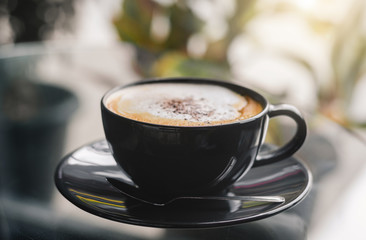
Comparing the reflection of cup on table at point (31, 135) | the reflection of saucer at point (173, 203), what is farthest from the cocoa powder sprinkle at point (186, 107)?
the reflection of cup on table at point (31, 135)

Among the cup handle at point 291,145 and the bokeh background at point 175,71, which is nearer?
the cup handle at point 291,145

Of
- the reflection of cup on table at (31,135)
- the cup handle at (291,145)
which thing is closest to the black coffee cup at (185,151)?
the cup handle at (291,145)

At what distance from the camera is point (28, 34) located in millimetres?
2166

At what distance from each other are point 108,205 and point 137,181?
0.19ft

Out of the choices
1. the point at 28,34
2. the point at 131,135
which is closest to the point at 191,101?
the point at 131,135

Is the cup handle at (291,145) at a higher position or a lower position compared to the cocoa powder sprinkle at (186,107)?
lower

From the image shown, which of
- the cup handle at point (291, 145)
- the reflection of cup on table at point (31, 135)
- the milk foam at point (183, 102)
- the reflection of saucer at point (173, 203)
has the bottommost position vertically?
the reflection of cup on table at point (31, 135)

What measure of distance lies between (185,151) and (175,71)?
699mm

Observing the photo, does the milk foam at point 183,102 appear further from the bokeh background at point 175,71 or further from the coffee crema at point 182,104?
the bokeh background at point 175,71

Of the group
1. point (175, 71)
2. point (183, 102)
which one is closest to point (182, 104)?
point (183, 102)

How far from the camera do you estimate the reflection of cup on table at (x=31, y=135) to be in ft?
2.11

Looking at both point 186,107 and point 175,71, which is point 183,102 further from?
point 175,71

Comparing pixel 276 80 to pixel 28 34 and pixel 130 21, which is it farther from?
pixel 28 34

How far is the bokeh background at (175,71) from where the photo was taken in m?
0.66
